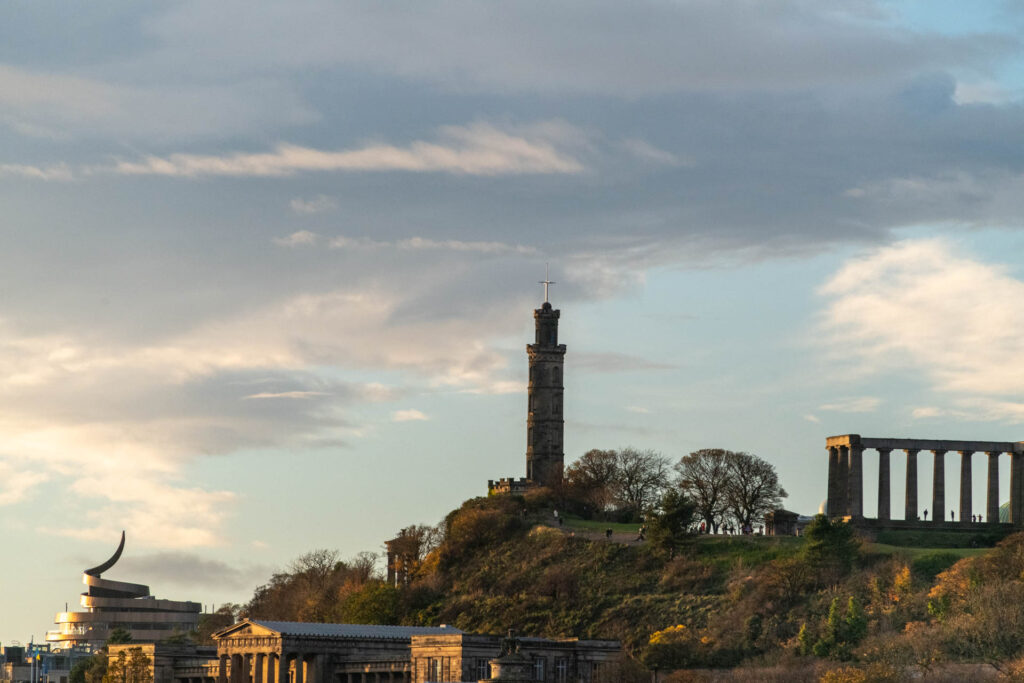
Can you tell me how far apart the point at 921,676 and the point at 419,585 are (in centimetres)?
7538

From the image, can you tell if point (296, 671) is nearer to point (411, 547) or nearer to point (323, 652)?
point (323, 652)

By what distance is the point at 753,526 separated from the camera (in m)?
168

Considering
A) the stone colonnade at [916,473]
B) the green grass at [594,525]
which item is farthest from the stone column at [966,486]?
the green grass at [594,525]

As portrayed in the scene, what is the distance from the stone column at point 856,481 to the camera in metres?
155

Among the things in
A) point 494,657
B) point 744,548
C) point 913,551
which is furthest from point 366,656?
point 913,551

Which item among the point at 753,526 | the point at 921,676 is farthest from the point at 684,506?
the point at 921,676

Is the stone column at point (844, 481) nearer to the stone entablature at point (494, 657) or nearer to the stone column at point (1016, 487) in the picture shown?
the stone column at point (1016, 487)

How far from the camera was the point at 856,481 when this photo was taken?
511 ft

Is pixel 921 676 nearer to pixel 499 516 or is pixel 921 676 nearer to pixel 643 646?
pixel 643 646

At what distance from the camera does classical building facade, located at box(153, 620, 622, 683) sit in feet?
406

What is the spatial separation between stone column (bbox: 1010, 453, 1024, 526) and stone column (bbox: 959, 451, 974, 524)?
3927mm

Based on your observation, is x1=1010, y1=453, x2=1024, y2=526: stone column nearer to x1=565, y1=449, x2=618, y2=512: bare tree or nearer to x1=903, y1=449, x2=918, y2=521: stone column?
x1=903, y1=449, x2=918, y2=521: stone column

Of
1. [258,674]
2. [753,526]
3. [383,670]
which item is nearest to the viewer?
Answer: [383,670]

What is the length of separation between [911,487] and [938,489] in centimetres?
255
